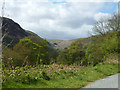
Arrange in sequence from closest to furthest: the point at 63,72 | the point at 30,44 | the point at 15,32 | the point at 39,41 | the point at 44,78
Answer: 1. the point at 44,78
2. the point at 63,72
3. the point at 30,44
4. the point at 39,41
5. the point at 15,32

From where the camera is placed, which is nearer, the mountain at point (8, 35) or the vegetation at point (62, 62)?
the mountain at point (8, 35)

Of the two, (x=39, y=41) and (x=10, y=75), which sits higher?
(x=39, y=41)

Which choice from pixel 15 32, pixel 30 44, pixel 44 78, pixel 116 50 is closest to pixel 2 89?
pixel 44 78

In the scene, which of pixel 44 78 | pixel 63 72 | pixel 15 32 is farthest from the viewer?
pixel 15 32

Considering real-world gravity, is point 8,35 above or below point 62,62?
above

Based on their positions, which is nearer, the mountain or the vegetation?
the mountain

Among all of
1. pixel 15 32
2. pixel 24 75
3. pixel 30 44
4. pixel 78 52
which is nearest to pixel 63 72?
pixel 24 75

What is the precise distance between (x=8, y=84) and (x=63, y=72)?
4.44 m

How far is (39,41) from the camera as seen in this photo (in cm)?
4716

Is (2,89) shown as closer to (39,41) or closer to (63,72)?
(63,72)

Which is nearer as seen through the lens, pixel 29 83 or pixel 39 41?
pixel 29 83

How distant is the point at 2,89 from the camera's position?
18.2ft

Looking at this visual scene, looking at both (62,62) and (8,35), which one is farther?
(62,62)

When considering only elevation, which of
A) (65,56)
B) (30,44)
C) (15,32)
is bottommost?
(65,56)
